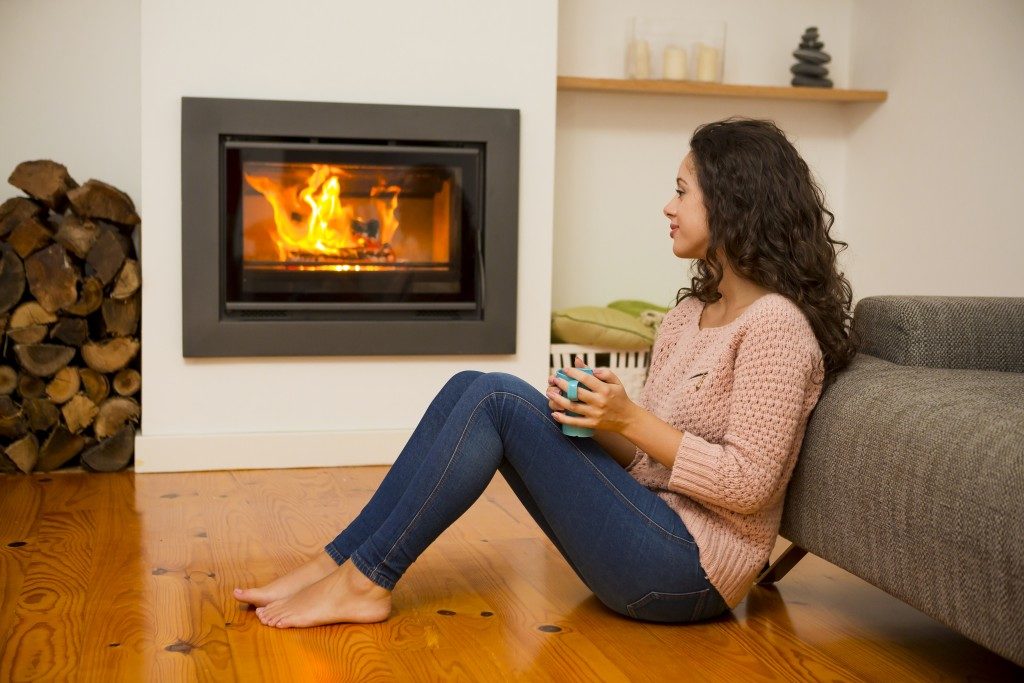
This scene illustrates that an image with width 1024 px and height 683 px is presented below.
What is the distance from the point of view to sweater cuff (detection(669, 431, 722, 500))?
1.71 metres

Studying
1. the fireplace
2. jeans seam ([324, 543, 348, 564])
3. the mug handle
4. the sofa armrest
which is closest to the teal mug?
the mug handle

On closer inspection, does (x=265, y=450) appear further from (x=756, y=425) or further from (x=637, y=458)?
(x=756, y=425)

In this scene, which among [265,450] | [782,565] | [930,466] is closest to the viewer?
[930,466]

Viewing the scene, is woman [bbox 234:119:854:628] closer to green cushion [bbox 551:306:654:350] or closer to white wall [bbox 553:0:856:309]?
green cushion [bbox 551:306:654:350]

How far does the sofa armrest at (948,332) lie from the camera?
193 centimetres

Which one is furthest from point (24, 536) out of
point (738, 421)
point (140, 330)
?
point (738, 421)

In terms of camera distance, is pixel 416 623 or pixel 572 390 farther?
pixel 416 623

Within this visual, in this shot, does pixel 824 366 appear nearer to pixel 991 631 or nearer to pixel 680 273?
pixel 991 631

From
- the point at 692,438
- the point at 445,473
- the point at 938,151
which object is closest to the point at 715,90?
the point at 938,151

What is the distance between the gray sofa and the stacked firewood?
2.13m

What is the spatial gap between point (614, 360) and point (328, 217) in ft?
3.46

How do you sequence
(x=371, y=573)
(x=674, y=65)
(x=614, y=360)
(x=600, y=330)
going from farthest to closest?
(x=674, y=65)
(x=614, y=360)
(x=600, y=330)
(x=371, y=573)

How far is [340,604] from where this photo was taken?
1.86 m

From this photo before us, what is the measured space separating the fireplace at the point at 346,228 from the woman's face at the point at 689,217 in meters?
1.59
